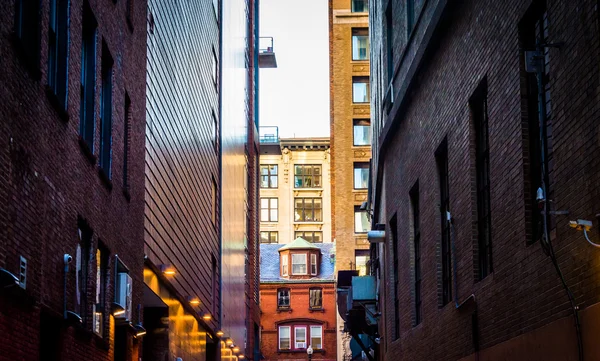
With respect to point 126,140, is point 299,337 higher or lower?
lower

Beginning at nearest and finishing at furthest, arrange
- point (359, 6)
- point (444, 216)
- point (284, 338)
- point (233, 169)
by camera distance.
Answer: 1. point (444, 216)
2. point (233, 169)
3. point (359, 6)
4. point (284, 338)

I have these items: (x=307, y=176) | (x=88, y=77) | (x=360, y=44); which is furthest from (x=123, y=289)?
(x=307, y=176)

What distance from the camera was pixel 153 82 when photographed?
24.0 meters

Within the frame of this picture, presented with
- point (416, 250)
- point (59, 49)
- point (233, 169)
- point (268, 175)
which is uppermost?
point (268, 175)

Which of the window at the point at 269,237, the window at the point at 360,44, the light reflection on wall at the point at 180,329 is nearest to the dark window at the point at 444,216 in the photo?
the light reflection on wall at the point at 180,329

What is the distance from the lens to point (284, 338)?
8094 cm

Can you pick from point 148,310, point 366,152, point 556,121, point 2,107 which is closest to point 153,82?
point 148,310

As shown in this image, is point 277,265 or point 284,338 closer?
point 284,338

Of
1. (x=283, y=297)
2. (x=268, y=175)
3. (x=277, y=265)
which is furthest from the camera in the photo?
(x=268, y=175)

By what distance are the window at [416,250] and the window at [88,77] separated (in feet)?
23.5

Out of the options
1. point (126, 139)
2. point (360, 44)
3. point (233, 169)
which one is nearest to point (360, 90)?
point (360, 44)

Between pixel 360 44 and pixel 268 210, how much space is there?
90.5 feet

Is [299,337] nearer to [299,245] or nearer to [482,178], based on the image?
[299,245]

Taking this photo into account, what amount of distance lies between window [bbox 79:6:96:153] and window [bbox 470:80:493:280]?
19.7ft
